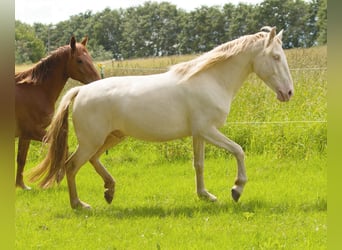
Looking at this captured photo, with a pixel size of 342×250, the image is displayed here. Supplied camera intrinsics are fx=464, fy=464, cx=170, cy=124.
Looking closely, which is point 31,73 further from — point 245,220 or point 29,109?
point 245,220

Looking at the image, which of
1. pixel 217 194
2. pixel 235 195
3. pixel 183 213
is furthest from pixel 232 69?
pixel 183 213

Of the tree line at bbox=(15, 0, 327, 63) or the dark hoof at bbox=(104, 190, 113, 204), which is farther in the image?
the tree line at bbox=(15, 0, 327, 63)

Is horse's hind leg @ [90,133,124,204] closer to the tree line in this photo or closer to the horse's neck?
the horse's neck

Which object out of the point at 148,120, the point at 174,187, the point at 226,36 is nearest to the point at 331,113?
the point at 148,120

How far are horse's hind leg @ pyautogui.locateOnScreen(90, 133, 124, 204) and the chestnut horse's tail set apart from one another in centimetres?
34

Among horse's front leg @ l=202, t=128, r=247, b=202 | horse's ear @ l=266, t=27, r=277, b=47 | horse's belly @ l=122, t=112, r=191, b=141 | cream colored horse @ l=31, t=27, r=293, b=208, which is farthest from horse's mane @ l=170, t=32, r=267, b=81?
horse's front leg @ l=202, t=128, r=247, b=202

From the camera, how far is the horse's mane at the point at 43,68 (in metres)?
5.82

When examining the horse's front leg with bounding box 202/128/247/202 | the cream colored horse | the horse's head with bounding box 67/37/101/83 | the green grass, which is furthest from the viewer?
the horse's head with bounding box 67/37/101/83

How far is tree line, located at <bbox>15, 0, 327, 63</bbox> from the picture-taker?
16391 millimetres

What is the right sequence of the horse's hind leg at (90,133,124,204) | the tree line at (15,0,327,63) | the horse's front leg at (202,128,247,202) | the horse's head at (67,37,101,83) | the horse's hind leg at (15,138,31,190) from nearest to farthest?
the horse's front leg at (202,128,247,202)
the horse's hind leg at (90,133,124,204)
the horse's head at (67,37,101,83)
the horse's hind leg at (15,138,31,190)
the tree line at (15,0,327,63)

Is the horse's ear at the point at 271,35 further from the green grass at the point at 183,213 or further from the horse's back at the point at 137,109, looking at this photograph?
the green grass at the point at 183,213

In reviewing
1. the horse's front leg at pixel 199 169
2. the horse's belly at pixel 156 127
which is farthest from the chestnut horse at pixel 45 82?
the horse's front leg at pixel 199 169

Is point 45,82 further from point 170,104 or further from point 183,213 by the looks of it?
point 183,213

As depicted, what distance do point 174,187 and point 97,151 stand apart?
3.95 feet
